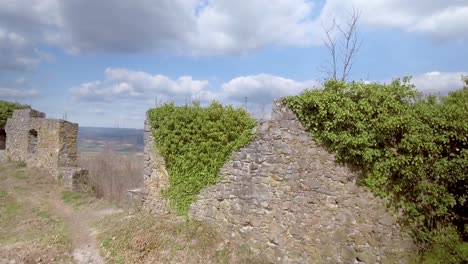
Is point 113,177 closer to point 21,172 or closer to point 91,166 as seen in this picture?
point 91,166

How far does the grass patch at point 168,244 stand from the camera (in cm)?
759

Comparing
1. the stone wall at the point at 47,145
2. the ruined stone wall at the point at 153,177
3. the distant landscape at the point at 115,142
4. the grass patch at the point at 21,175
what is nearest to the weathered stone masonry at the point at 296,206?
the ruined stone wall at the point at 153,177

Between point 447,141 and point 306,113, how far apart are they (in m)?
2.46

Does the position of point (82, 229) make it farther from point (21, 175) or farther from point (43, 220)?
point (21, 175)

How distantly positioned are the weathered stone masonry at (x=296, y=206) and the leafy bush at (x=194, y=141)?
12.2 inches

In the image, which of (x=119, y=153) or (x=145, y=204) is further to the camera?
(x=119, y=153)

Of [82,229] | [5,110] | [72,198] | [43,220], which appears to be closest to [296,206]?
[82,229]

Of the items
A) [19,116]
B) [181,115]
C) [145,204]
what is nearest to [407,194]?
[181,115]

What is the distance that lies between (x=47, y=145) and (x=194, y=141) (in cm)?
1009

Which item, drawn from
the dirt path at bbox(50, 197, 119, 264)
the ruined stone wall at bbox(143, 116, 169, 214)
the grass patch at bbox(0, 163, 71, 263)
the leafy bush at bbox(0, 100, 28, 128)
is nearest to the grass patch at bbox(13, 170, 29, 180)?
the grass patch at bbox(0, 163, 71, 263)

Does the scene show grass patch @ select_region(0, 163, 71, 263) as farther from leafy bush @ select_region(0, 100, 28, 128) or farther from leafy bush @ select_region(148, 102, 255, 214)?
leafy bush @ select_region(0, 100, 28, 128)

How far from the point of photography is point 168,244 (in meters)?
8.01

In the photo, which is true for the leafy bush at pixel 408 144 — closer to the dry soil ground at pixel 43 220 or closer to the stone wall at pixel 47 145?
the dry soil ground at pixel 43 220

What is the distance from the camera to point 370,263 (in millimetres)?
6141
